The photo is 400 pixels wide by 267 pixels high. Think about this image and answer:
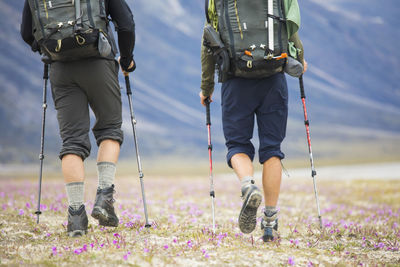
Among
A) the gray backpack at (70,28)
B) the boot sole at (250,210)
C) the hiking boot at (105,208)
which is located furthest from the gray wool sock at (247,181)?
the gray backpack at (70,28)

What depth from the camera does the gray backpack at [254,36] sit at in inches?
202

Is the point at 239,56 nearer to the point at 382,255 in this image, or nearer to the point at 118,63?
the point at 118,63

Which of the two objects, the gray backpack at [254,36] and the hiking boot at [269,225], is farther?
the hiking boot at [269,225]

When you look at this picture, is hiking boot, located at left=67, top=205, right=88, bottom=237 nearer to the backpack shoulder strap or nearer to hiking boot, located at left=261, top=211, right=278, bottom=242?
hiking boot, located at left=261, top=211, right=278, bottom=242

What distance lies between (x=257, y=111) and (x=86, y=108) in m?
2.28

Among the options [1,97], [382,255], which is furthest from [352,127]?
[382,255]

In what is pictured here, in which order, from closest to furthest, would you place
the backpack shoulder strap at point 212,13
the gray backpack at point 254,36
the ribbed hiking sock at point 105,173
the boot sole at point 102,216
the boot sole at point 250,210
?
the boot sole at point 250,210 < the gray backpack at point 254,36 < the boot sole at point 102,216 < the backpack shoulder strap at point 212,13 < the ribbed hiking sock at point 105,173

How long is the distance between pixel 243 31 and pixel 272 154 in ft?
5.27

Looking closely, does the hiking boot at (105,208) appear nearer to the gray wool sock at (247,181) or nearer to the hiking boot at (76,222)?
the hiking boot at (76,222)

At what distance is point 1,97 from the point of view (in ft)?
468

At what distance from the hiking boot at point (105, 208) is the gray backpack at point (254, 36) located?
2.31 m

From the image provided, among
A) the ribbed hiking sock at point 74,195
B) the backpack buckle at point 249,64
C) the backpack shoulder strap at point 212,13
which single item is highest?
the backpack shoulder strap at point 212,13

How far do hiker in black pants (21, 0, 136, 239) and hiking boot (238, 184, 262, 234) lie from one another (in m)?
1.71

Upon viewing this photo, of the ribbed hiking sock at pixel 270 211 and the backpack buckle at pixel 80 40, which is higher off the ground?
the backpack buckle at pixel 80 40
